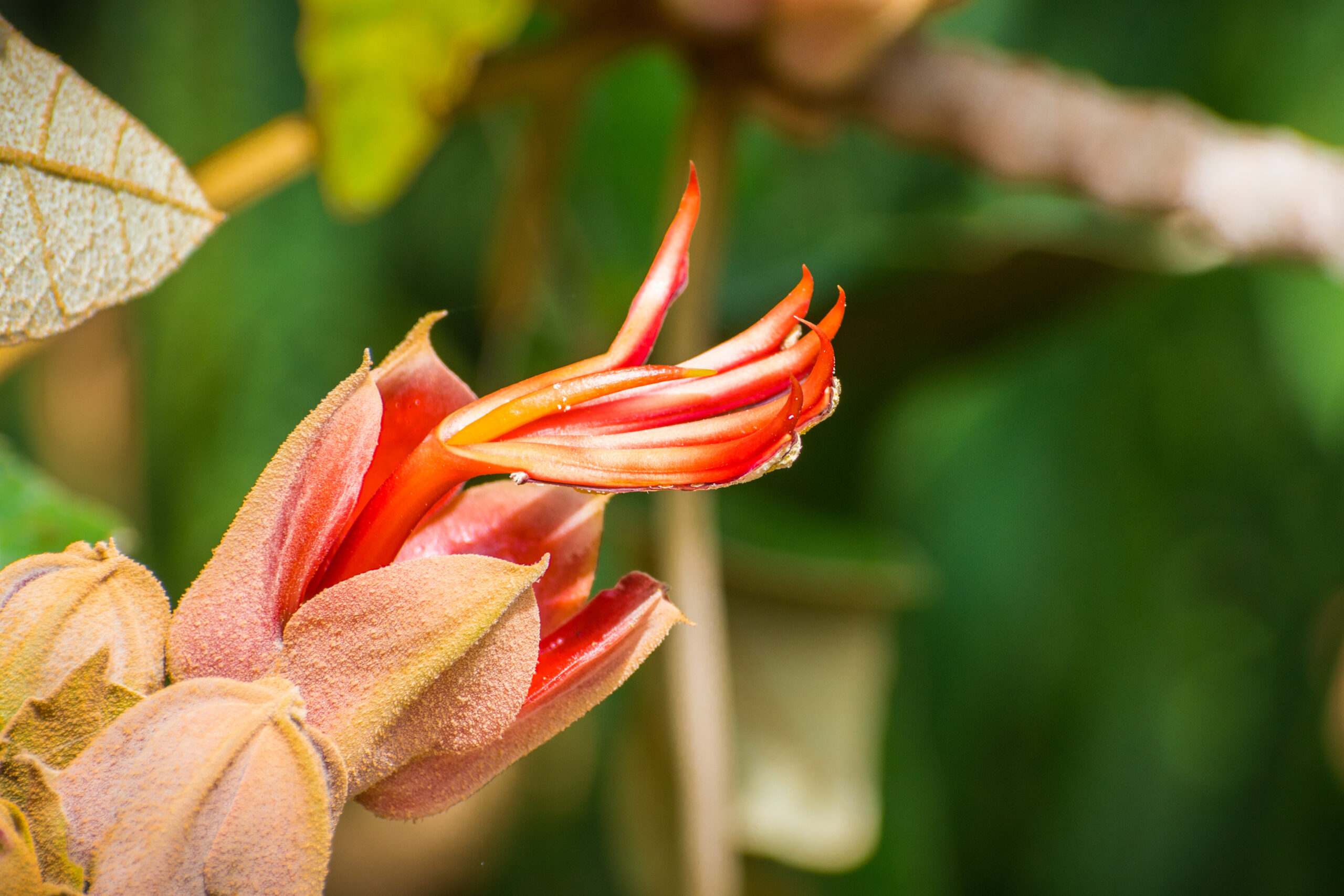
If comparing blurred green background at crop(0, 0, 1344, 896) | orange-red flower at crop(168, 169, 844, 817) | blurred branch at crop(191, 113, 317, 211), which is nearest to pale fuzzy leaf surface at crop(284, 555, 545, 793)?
orange-red flower at crop(168, 169, 844, 817)

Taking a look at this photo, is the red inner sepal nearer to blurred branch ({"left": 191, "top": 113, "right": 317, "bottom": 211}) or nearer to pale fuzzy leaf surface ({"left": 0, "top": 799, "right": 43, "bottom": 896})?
pale fuzzy leaf surface ({"left": 0, "top": 799, "right": 43, "bottom": 896})

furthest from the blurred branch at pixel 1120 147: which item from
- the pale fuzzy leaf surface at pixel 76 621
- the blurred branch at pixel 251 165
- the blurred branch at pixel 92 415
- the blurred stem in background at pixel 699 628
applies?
the blurred branch at pixel 92 415

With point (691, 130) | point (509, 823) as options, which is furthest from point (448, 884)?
point (691, 130)

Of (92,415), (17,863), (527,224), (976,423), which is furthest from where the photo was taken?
(976,423)

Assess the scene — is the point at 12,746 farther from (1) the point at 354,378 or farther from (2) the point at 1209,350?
(2) the point at 1209,350

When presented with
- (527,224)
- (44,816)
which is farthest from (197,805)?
(527,224)

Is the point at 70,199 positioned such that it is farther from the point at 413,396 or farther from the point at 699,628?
the point at 699,628
